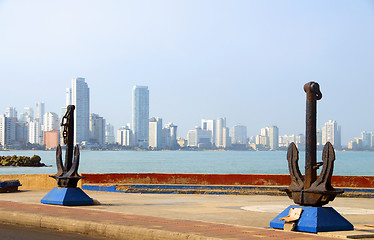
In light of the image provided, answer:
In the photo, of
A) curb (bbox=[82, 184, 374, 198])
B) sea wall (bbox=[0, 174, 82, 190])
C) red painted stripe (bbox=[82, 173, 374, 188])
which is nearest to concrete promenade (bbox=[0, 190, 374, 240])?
curb (bbox=[82, 184, 374, 198])

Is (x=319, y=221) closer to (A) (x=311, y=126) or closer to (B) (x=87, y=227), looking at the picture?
(A) (x=311, y=126)

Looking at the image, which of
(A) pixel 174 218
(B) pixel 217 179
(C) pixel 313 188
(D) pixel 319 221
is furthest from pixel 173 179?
(D) pixel 319 221

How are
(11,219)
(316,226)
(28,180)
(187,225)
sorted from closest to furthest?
(316,226) → (187,225) → (11,219) → (28,180)

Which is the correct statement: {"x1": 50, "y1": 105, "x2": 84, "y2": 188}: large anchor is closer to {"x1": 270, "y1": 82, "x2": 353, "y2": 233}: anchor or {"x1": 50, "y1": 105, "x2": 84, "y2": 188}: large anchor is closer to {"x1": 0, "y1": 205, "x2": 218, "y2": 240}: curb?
{"x1": 0, "y1": 205, "x2": 218, "y2": 240}: curb

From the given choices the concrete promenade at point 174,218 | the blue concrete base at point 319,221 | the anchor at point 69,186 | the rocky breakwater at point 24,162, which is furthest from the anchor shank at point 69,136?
the rocky breakwater at point 24,162

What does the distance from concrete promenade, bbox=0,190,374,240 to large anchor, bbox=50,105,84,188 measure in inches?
37.3

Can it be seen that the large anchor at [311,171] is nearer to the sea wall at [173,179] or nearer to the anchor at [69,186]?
the anchor at [69,186]

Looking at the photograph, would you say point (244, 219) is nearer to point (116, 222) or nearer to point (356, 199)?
point (116, 222)

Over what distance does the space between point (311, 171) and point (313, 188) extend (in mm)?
323

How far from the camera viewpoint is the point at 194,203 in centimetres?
1781

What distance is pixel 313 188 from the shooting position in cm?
1055

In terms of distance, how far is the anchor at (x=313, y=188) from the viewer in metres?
10.3

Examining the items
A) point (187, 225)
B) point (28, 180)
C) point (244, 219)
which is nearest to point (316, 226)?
Answer: point (187, 225)

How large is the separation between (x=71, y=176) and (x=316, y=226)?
7.81 metres
